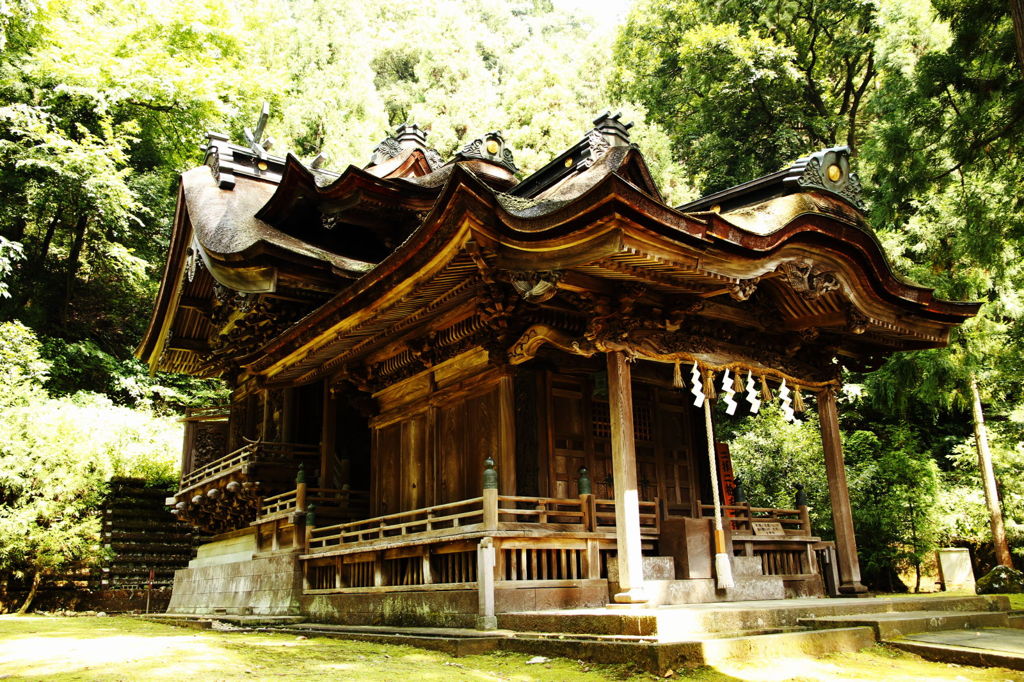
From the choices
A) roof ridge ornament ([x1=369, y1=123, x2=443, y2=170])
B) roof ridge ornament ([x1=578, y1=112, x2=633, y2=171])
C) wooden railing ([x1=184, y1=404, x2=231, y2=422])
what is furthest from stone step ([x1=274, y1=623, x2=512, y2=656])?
roof ridge ornament ([x1=369, y1=123, x2=443, y2=170])

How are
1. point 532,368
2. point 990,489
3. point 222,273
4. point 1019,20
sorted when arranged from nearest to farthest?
point 1019,20
point 532,368
point 222,273
point 990,489

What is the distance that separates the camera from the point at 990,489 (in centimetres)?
1399

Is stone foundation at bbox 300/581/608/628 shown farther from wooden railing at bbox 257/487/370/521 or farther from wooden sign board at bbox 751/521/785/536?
wooden sign board at bbox 751/521/785/536

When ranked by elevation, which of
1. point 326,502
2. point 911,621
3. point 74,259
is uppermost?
point 74,259

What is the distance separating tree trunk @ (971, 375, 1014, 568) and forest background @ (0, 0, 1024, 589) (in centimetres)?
40

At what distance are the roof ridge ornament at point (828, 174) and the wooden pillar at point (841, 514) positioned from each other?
2906 mm

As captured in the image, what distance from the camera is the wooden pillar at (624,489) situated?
677 centimetres

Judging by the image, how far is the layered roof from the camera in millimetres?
6691

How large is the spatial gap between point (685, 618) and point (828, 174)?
5634mm

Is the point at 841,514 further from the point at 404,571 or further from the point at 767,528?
the point at 404,571

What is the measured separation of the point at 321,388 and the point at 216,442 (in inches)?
199

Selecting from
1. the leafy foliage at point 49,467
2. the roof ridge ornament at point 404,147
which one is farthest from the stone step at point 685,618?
the leafy foliage at point 49,467

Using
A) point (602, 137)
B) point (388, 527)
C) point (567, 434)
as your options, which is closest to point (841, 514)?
point (567, 434)

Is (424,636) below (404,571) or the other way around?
below
